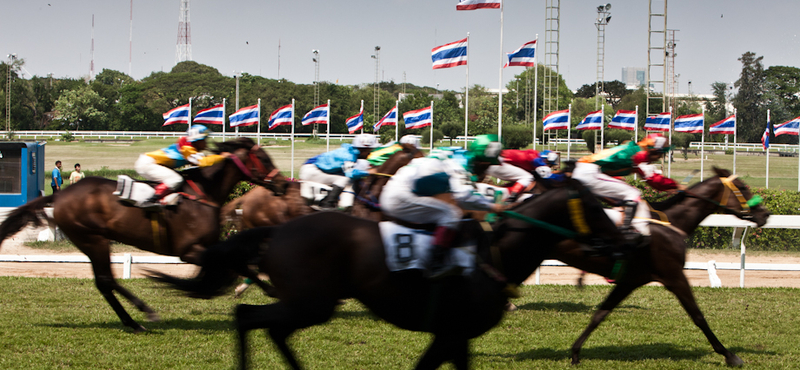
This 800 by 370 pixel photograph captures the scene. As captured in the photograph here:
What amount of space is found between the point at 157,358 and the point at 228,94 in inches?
2399

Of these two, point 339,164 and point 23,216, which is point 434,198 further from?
point 23,216

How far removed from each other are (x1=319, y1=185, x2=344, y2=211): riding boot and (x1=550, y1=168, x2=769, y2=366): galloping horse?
2600 mm

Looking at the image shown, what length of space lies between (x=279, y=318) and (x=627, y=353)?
339 centimetres

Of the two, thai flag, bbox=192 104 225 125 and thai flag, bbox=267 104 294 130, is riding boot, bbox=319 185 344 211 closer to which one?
thai flag, bbox=192 104 225 125

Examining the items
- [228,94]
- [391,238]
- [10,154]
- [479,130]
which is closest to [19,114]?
[228,94]

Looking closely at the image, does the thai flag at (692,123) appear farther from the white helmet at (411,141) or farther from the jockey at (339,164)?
the white helmet at (411,141)

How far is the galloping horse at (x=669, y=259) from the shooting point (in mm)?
5344

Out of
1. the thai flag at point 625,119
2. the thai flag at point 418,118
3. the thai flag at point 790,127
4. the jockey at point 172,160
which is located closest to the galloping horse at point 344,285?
the jockey at point 172,160

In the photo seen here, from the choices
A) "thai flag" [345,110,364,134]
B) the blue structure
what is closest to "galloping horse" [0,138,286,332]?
the blue structure

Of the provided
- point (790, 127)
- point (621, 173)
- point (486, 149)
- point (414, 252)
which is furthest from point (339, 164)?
point (790, 127)

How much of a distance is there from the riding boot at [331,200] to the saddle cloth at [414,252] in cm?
355

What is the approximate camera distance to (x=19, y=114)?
53.6 meters

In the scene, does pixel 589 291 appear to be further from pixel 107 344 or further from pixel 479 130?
pixel 479 130

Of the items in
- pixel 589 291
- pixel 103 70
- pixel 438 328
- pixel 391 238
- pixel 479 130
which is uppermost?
pixel 103 70
